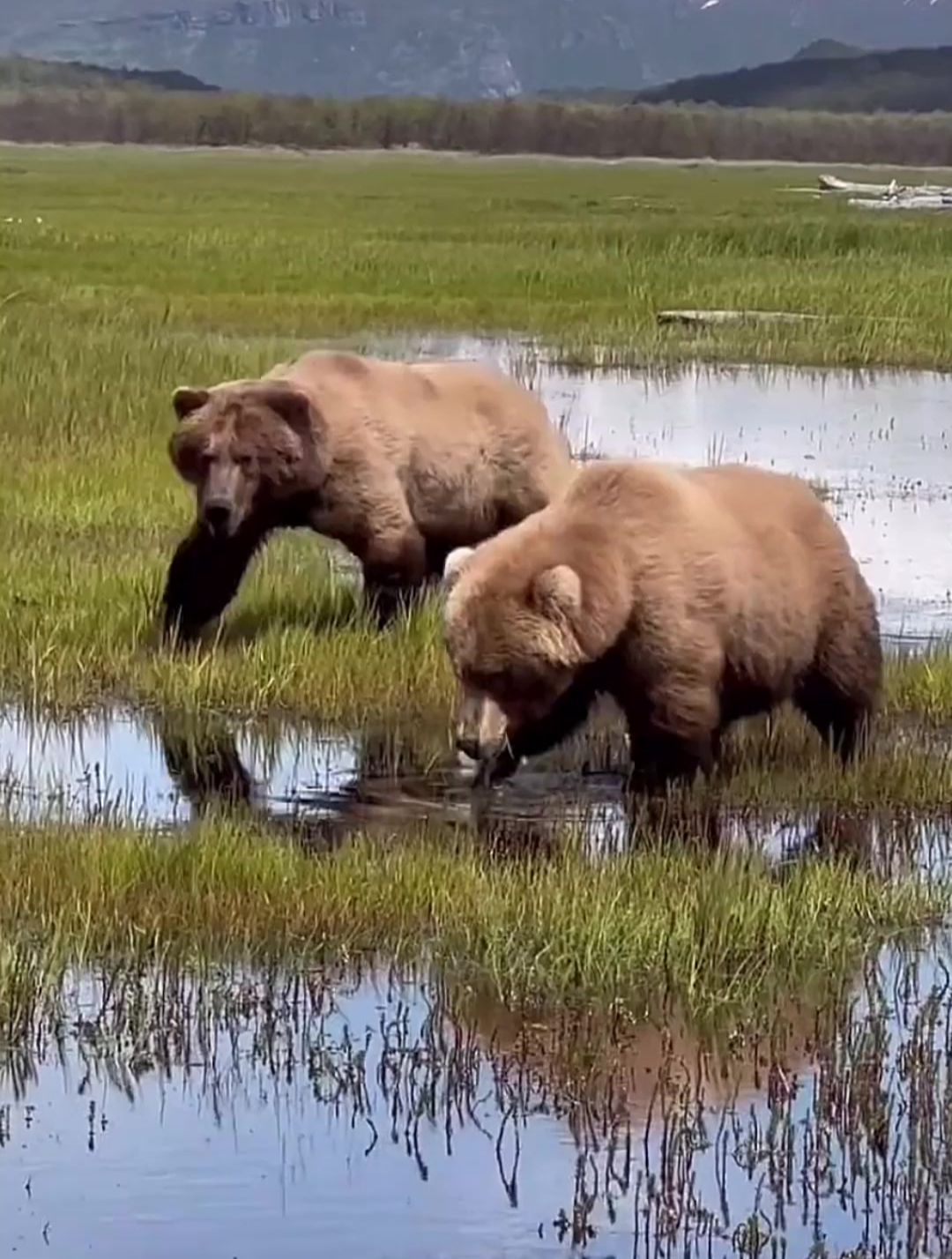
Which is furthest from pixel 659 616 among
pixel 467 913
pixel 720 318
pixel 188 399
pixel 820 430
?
pixel 720 318

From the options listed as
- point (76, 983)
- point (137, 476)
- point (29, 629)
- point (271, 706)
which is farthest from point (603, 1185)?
point (137, 476)

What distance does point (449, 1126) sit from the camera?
5.70 metres

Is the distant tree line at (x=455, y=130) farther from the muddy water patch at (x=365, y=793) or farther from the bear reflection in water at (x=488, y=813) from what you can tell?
the bear reflection in water at (x=488, y=813)

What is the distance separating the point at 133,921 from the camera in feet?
22.3

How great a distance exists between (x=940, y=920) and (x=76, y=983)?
2207mm

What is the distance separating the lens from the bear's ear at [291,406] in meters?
10.2

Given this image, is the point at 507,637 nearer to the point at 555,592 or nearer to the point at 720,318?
the point at 555,592

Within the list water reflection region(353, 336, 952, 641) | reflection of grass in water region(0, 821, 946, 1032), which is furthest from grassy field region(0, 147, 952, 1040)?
water reflection region(353, 336, 952, 641)

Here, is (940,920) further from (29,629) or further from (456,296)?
(456,296)

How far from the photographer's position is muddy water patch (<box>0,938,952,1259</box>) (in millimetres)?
5203

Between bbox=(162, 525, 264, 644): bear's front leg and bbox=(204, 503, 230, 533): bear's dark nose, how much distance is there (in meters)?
0.41

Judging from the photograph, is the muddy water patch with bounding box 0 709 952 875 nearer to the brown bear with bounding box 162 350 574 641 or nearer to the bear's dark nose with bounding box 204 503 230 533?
the bear's dark nose with bounding box 204 503 230 533

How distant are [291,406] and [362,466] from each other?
481 mm

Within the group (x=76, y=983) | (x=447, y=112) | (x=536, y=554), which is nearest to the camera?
(x=76, y=983)
